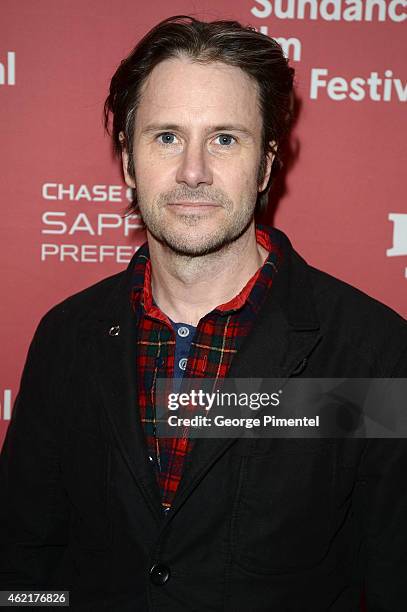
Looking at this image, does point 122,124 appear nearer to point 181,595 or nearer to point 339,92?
point 339,92

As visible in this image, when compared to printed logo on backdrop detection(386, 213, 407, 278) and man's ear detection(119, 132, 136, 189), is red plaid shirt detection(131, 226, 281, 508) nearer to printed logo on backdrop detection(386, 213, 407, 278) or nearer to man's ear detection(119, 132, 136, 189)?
man's ear detection(119, 132, 136, 189)

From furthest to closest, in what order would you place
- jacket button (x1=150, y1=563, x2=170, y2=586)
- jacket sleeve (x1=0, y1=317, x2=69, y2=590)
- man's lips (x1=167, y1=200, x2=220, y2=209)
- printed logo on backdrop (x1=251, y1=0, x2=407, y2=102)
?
printed logo on backdrop (x1=251, y1=0, x2=407, y2=102) → jacket sleeve (x1=0, y1=317, x2=69, y2=590) → man's lips (x1=167, y1=200, x2=220, y2=209) → jacket button (x1=150, y1=563, x2=170, y2=586)

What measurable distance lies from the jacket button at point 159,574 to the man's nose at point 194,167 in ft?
2.63

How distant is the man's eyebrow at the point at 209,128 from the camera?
1.47m

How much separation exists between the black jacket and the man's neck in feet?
0.33

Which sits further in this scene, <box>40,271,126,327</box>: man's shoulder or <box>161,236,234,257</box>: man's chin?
<box>40,271,126,327</box>: man's shoulder

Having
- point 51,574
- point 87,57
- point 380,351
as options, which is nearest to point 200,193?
point 380,351

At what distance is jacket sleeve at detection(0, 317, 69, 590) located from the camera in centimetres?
162

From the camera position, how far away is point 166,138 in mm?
1518

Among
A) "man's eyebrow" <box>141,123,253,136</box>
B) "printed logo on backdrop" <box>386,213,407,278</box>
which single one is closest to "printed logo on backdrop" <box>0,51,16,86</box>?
"man's eyebrow" <box>141,123,253,136</box>

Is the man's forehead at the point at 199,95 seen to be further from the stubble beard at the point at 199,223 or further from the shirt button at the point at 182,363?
the shirt button at the point at 182,363

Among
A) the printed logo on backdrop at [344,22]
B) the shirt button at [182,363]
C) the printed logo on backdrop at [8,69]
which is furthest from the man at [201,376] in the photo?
the printed logo on backdrop at [8,69]

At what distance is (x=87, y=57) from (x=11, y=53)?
209 mm

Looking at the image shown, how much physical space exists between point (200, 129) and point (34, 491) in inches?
37.6
